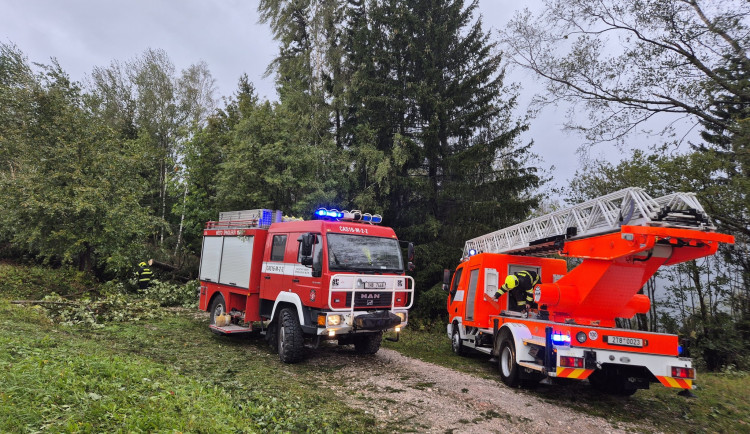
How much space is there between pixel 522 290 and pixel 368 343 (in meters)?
3.58

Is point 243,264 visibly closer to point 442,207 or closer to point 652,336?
point 652,336

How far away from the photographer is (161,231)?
25.0 meters

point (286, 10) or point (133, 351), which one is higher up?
point (286, 10)

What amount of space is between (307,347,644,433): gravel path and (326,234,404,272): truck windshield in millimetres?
1964

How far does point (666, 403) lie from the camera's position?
7.24 meters

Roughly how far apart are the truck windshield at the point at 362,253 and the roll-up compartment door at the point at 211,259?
433cm

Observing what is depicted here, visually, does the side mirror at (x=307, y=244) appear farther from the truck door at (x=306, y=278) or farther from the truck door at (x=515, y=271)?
the truck door at (x=515, y=271)

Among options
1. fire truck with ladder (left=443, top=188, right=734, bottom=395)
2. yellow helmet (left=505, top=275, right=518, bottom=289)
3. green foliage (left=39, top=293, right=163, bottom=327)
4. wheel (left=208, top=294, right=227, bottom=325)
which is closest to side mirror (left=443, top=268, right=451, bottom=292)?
fire truck with ladder (left=443, top=188, right=734, bottom=395)

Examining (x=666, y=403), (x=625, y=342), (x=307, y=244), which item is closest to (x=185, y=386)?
(x=307, y=244)

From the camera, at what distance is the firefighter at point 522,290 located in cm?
832

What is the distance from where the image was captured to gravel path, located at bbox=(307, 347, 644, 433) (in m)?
5.37

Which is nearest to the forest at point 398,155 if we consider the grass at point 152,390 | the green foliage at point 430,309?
the green foliage at point 430,309

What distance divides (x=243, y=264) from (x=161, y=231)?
58.6 feet

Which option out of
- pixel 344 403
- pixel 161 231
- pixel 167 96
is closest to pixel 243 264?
pixel 344 403
